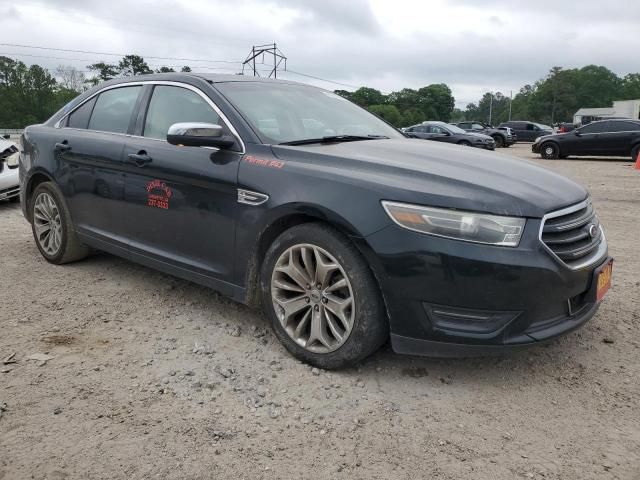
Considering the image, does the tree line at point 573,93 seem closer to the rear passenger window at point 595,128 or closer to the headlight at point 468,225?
the rear passenger window at point 595,128

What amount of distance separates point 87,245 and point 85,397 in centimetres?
216

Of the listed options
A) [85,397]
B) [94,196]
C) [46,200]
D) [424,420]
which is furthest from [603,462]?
[46,200]

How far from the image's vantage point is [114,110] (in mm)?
4223

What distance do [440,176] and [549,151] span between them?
18.2 metres

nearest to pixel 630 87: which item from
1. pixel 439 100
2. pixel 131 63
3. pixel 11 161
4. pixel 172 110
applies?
pixel 439 100

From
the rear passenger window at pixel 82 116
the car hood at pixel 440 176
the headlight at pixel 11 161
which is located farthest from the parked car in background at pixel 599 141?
the rear passenger window at pixel 82 116

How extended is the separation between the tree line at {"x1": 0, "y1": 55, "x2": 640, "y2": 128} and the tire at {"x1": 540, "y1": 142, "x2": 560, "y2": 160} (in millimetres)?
55482

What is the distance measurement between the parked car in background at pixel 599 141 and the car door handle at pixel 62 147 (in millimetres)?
17214

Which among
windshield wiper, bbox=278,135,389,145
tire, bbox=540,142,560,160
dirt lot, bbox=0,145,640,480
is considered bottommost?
dirt lot, bbox=0,145,640,480

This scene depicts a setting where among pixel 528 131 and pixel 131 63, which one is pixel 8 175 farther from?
pixel 131 63

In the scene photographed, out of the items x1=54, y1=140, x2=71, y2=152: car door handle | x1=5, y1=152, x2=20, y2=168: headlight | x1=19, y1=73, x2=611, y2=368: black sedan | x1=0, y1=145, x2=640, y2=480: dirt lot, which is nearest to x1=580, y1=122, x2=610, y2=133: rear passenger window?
x1=0, y1=145, x2=640, y2=480: dirt lot

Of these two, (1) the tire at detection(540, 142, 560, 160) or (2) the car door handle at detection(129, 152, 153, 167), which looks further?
(1) the tire at detection(540, 142, 560, 160)

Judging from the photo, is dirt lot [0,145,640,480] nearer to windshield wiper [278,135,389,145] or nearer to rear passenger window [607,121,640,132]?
windshield wiper [278,135,389,145]

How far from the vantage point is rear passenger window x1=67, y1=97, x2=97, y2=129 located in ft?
14.7
